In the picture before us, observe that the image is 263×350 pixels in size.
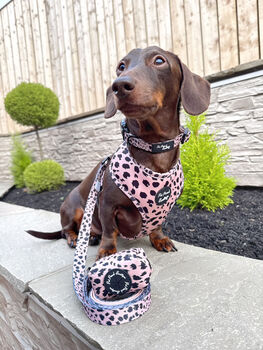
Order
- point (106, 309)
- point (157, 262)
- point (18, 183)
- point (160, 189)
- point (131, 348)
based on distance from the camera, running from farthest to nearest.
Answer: point (18, 183) < point (157, 262) < point (160, 189) < point (106, 309) < point (131, 348)

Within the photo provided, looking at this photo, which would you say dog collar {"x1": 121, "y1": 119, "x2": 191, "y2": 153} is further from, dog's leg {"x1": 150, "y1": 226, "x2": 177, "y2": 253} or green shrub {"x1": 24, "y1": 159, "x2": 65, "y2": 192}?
green shrub {"x1": 24, "y1": 159, "x2": 65, "y2": 192}

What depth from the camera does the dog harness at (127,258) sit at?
96cm

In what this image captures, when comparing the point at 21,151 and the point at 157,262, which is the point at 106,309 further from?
the point at 21,151

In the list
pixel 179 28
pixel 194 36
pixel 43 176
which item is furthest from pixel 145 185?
pixel 43 176

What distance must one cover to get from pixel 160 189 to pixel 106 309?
577 millimetres

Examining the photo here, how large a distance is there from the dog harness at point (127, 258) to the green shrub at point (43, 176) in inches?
140

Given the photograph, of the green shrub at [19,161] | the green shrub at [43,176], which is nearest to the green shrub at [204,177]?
the green shrub at [43,176]

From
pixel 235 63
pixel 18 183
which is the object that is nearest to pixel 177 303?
pixel 235 63

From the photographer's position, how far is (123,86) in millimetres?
957

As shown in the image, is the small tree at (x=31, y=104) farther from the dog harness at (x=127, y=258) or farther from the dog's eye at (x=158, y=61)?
the dog's eye at (x=158, y=61)

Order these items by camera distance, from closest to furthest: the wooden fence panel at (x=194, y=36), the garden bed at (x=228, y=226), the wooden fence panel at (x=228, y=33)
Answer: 1. the garden bed at (x=228, y=226)
2. the wooden fence panel at (x=228, y=33)
3. the wooden fence panel at (x=194, y=36)

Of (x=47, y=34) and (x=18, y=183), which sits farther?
(x=18, y=183)

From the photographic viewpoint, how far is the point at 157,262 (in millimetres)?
1424

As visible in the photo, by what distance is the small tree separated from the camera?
4812mm
